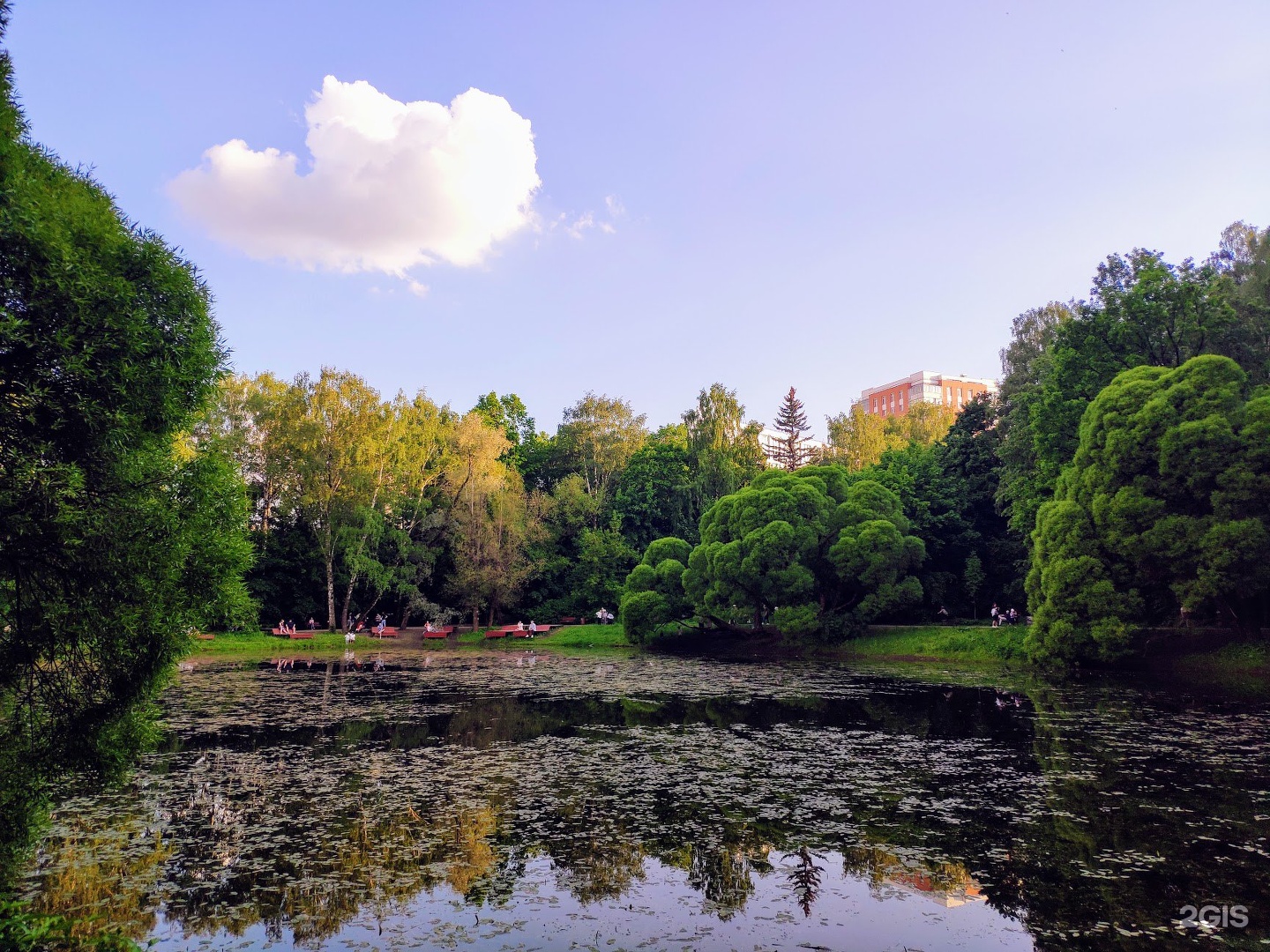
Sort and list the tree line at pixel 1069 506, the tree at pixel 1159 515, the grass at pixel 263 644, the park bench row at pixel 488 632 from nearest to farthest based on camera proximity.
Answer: the tree at pixel 1159 515 < the tree line at pixel 1069 506 < the grass at pixel 263 644 < the park bench row at pixel 488 632

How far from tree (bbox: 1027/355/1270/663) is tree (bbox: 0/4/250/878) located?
96.5 feet

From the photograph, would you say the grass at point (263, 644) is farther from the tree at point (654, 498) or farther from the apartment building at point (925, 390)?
the apartment building at point (925, 390)

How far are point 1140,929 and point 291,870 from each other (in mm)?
9212

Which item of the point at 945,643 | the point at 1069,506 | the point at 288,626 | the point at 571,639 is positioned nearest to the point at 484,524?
the point at 571,639

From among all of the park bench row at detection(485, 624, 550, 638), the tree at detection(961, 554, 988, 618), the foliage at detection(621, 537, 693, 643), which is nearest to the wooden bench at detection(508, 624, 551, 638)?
the park bench row at detection(485, 624, 550, 638)

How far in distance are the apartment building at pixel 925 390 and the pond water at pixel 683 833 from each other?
124m

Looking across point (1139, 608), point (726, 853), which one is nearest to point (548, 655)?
point (1139, 608)

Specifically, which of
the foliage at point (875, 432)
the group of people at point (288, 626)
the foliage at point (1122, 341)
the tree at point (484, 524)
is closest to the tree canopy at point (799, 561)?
the foliage at point (1122, 341)

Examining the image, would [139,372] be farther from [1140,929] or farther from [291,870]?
[1140,929]

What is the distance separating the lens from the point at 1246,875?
368 inches

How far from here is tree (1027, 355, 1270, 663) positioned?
87.9 feet

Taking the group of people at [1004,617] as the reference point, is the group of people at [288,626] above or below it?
below

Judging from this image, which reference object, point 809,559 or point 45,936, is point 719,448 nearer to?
point 809,559

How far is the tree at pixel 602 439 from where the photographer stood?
6931cm
